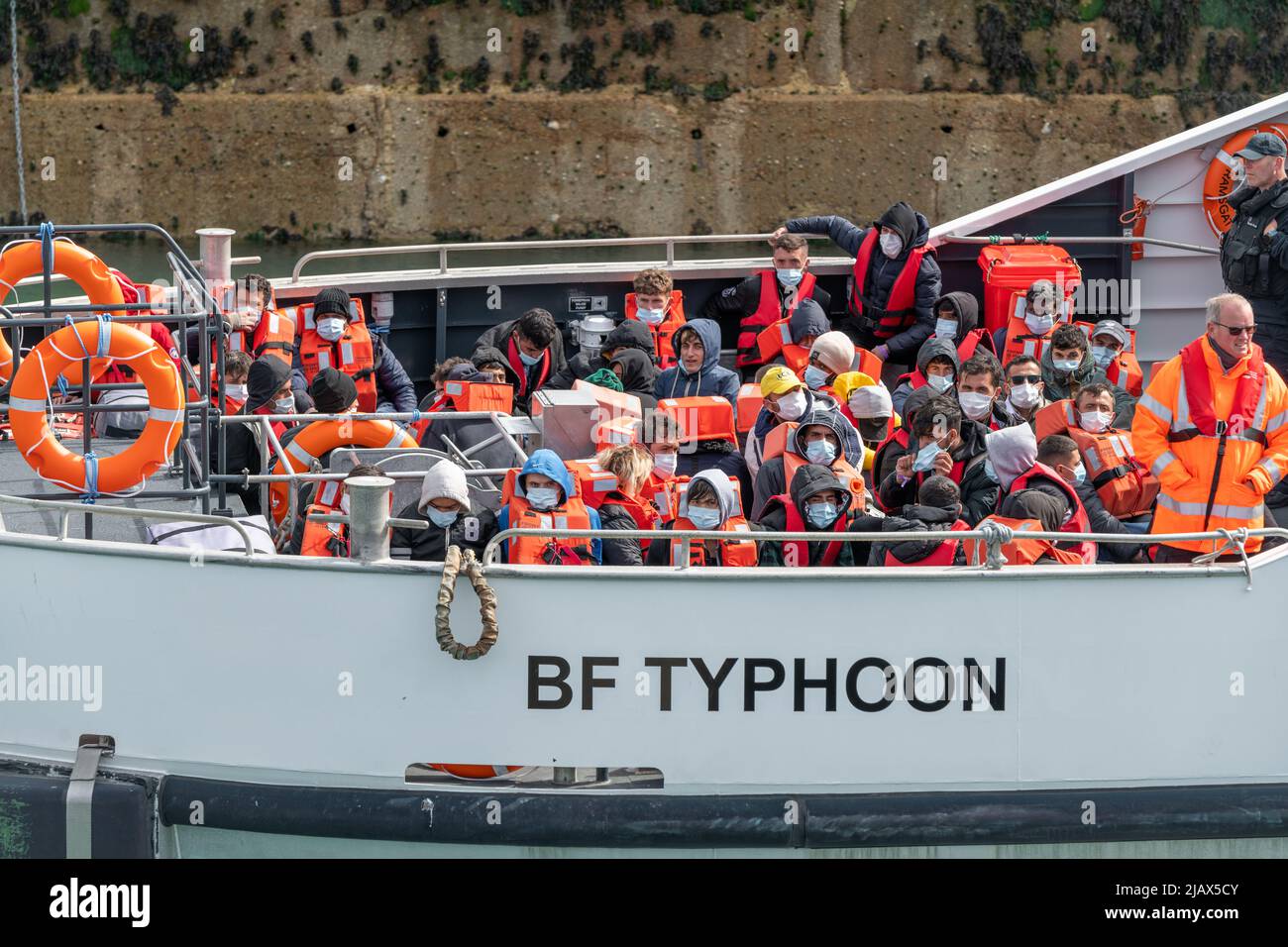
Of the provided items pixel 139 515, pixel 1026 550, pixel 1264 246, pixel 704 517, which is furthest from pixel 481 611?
pixel 1264 246

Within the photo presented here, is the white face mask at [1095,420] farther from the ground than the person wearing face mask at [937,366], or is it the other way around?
the person wearing face mask at [937,366]

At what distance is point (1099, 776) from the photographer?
207 inches

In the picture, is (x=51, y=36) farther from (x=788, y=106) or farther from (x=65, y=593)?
(x=65, y=593)

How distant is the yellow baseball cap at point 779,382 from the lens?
21.5 feet

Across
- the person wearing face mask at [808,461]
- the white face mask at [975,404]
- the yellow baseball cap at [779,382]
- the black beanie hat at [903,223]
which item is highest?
the black beanie hat at [903,223]

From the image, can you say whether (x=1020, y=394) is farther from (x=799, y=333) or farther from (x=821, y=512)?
(x=821, y=512)

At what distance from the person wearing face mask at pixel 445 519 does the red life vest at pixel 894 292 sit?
370 cm

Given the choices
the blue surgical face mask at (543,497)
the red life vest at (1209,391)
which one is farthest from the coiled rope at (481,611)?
the red life vest at (1209,391)

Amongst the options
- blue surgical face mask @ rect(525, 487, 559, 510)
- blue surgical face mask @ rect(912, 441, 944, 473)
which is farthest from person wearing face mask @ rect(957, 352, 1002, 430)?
blue surgical face mask @ rect(525, 487, 559, 510)

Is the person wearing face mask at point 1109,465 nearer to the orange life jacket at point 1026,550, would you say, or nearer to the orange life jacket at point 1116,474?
the orange life jacket at point 1116,474

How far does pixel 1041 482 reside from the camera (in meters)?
5.64

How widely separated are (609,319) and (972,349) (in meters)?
1.87

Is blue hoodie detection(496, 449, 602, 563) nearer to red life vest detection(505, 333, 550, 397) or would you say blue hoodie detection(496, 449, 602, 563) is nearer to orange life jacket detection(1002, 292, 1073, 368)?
red life vest detection(505, 333, 550, 397)

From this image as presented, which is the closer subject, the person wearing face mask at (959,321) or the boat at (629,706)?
the boat at (629,706)
